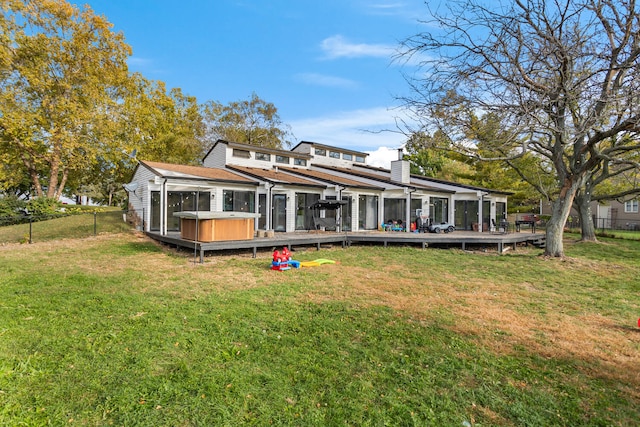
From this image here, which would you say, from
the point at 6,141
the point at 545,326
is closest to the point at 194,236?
the point at 545,326

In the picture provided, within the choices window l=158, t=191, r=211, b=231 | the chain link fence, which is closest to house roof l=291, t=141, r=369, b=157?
window l=158, t=191, r=211, b=231

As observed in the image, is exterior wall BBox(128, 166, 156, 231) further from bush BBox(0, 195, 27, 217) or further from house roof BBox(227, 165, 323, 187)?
bush BBox(0, 195, 27, 217)

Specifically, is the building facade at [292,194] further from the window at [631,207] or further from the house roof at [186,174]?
the window at [631,207]

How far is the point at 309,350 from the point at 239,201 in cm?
1173

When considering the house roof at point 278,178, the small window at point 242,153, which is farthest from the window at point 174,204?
the small window at point 242,153

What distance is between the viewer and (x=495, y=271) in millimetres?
9438

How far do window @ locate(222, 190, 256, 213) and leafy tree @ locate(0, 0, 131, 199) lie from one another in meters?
11.6

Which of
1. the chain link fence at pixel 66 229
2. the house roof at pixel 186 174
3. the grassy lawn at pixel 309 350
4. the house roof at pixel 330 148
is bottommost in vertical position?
the grassy lawn at pixel 309 350

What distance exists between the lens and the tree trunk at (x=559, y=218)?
11.2m

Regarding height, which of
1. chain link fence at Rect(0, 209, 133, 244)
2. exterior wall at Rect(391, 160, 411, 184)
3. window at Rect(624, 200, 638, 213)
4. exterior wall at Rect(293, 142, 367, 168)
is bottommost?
chain link fence at Rect(0, 209, 133, 244)

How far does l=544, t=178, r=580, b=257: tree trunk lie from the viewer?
11.2 meters

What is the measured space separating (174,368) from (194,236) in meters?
7.19

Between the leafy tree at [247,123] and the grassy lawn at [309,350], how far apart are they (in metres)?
22.8

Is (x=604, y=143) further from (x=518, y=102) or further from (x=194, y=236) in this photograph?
(x=194, y=236)
